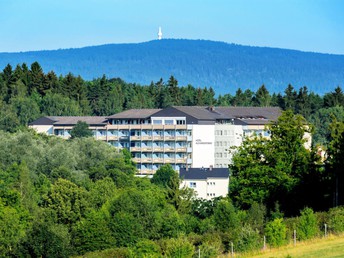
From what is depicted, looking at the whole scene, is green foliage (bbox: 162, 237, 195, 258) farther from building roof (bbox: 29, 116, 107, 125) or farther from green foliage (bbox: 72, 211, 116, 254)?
building roof (bbox: 29, 116, 107, 125)

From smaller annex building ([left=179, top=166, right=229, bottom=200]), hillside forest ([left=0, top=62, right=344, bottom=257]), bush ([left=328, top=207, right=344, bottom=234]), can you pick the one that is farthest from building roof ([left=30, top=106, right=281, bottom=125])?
bush ([left=328, top=207, right=344, bottom=234])

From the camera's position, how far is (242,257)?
43.2 metres

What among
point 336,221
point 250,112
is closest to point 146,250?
point 336,221

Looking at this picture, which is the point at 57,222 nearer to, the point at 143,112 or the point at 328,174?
the point at 328,174

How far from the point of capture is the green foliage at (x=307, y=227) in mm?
47094

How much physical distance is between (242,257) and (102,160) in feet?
221

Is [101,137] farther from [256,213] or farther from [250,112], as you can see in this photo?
[256,213]

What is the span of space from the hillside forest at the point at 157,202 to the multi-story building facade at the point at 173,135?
73.7 feet

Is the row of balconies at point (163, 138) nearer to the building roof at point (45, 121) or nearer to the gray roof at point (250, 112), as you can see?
the gray roof at point (250, 112)

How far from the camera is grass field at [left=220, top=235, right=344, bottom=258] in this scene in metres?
41.7

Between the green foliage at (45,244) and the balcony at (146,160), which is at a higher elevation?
the balcony at (146,160)

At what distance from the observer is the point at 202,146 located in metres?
146

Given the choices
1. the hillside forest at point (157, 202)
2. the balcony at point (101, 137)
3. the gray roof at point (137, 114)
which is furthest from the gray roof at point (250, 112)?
the hillside forest at point (157, 202)

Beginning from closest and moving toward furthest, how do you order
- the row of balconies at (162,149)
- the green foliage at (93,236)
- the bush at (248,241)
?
the bush at (248,241), the green foliage at (93,236), the row of balconies at (162,149)
